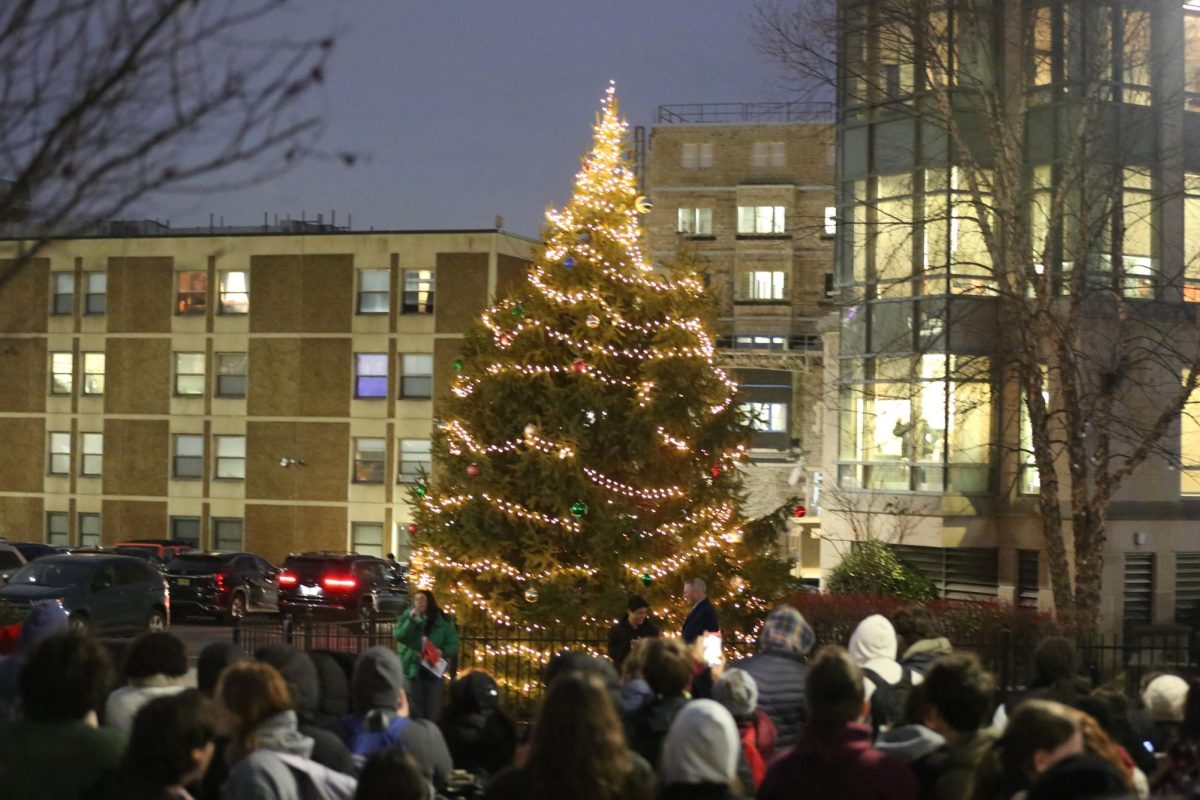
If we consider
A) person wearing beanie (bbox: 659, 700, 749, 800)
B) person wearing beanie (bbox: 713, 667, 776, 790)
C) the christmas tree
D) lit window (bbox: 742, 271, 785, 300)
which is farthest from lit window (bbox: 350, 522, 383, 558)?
person wearing beanie (bbox: 659, 700, 749, 800)

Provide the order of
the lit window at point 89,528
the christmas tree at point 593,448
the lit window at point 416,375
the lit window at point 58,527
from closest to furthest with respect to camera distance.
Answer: the christmas tree at point 593,448 → the lit window at point 416,375 → the lit window at point 89,528 → the lit window at point 58,527

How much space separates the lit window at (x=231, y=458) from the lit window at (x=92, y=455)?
4485mm

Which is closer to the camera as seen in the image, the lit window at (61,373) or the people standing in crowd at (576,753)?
the people standing in crowd at (576,753)

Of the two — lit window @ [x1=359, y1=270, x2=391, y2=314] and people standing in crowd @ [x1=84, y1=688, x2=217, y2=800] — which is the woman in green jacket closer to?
people standing in crowd @ [x1=84, y1=688, x2=217, y2=800]

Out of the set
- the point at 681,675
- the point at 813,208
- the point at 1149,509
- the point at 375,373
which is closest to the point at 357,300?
the point at 375,373

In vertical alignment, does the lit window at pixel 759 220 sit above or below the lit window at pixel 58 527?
above

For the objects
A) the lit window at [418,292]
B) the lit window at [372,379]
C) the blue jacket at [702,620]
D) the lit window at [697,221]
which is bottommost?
the blue jacket at [702,620]

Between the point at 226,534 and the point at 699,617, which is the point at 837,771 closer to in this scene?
the point at 699,617

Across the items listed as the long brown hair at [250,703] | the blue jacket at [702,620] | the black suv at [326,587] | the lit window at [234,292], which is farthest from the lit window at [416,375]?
the long brown hair at [250,703]

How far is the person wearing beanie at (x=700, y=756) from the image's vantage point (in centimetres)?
557

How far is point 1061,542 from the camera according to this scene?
822 inches

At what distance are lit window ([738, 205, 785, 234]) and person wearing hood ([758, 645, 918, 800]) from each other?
197 ft

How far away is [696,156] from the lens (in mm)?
66125

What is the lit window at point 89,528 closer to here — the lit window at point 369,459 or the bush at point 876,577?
the lit window at point 369,459
